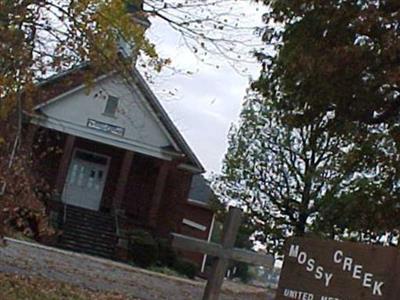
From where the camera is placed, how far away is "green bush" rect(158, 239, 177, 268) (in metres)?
33.3

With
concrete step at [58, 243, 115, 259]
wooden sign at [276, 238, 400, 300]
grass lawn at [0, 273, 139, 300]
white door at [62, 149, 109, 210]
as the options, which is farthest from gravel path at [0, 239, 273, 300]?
wooden sign at [276, 238, 400, 300]

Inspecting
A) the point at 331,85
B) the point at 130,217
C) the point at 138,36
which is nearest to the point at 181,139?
the point at 130,217

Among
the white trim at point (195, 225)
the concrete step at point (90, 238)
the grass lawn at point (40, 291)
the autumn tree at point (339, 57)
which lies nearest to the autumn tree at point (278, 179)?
the white trim at point (195, 225)

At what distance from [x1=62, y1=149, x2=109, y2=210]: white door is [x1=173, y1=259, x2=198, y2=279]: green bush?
4.47 meters

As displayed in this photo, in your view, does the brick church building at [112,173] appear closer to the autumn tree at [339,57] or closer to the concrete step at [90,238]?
the concrete step at [90,238]

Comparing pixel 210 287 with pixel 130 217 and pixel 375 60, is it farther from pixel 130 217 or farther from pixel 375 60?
pixel 130 217

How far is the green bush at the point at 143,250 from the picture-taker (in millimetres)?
32281

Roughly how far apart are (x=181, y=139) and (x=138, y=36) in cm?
2249

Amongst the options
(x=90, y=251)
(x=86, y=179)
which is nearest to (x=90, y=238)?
(x=90, y=251)

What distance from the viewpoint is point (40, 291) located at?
48.1ft

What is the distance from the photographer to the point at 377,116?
20.0 metres

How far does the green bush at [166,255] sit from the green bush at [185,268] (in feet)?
0.65

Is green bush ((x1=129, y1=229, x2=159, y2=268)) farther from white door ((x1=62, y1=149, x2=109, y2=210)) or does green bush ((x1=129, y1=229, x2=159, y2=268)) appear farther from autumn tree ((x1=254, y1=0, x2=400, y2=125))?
autumn tree ((x1=254, y1=0, x2=400, y2=125))

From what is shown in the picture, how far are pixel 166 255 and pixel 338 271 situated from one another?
27470 mm
